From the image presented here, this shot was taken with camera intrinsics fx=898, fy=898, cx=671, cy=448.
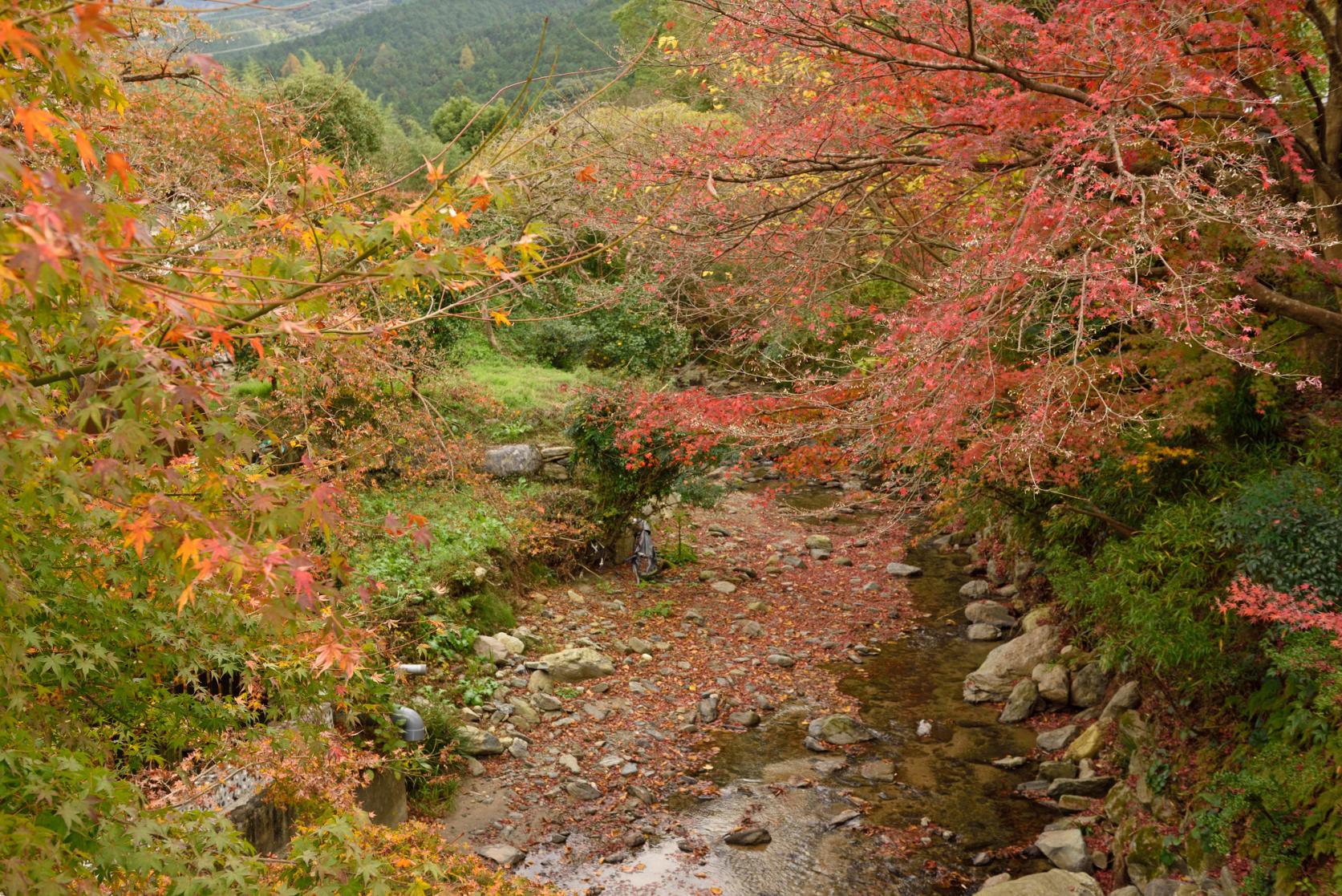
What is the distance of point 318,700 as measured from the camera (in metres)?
4.40

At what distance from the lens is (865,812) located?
637 centimetres

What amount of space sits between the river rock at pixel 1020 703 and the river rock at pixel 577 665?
11.5 feet

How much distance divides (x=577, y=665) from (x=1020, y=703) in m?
3.89

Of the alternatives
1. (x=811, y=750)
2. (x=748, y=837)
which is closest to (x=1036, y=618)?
(x=811, y=750)

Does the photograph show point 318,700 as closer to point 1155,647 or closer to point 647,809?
point 647,809

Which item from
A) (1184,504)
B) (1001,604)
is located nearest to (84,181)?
(1184,504)

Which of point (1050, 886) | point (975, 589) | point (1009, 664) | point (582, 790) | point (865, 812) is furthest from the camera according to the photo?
point (975, 589)

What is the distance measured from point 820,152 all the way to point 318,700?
15.6ft

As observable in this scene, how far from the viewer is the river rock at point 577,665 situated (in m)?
8.17

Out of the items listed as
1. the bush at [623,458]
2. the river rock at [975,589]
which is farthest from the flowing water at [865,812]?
the bush at [623,458]

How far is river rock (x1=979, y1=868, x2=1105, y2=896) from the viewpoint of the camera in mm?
5035

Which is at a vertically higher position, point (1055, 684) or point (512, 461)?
point (512, 461)

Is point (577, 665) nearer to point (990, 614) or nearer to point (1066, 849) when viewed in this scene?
point (1066, 849)

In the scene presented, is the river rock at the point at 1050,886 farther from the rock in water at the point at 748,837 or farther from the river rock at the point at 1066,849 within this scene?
the rock in water at the point at 748,837
